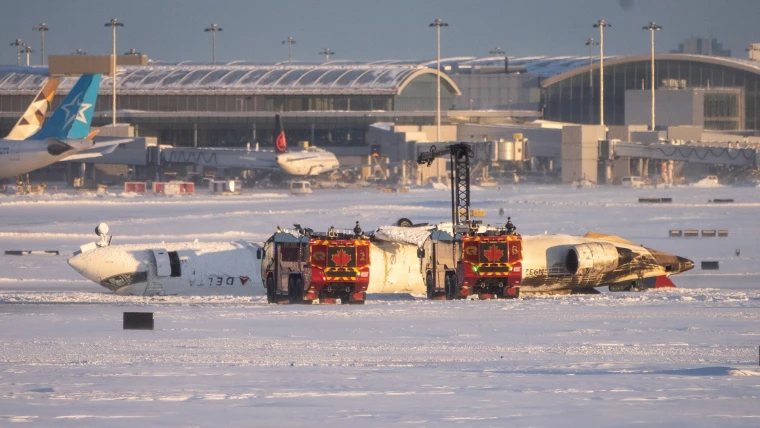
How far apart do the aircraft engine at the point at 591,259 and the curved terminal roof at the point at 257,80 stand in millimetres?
121355

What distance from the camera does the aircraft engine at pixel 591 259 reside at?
48.3 m

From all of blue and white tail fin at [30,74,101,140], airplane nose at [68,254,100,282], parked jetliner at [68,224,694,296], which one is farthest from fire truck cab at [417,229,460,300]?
blue and white tail fin at [30,74,101,140]

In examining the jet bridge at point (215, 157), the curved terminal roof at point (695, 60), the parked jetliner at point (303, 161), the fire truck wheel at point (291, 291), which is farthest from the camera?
the curved terminal roof at point (695, 60)

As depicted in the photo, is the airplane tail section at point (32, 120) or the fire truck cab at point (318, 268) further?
the airplane tail section at point (32, 120)

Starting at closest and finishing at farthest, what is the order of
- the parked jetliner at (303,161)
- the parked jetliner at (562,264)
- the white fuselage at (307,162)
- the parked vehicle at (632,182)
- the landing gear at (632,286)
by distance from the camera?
the parked jetliner at (562,264), the landing gear at (632,286), the parked vehicle at (632,182), the white fuselage at (307,162), the parked jetliner at (303,161)

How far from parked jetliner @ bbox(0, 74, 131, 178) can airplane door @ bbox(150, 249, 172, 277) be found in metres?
50.9

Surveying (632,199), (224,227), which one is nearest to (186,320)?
(224,227)

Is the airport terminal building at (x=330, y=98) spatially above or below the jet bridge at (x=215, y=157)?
above

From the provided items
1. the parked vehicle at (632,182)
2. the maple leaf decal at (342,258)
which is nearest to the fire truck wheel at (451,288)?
the maple leaf decal at (342,258)

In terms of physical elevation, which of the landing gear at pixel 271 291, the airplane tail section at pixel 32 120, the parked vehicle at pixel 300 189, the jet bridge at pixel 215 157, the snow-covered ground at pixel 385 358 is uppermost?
the airplane tail section at pixel 32 120

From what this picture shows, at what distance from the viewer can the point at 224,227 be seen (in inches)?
3098

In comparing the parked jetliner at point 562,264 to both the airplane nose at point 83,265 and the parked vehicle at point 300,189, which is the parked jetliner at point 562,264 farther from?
the parked vehicle at point 300,189

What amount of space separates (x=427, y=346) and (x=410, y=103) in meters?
143

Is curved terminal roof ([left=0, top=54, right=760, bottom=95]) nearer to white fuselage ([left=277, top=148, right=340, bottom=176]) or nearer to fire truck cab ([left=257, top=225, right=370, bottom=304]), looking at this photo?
white fuselage ([left=277, top=148, right=340, bottom=176])
